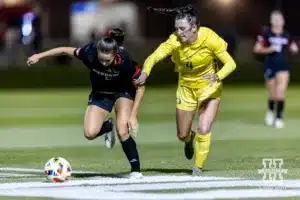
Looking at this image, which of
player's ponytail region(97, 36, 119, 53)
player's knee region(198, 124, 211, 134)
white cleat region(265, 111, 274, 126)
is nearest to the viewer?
player's ponytail region(97, 36, 119, 53)

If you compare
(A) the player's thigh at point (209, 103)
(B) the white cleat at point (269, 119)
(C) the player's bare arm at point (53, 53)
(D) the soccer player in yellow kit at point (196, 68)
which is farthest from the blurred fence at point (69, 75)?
(C) the player's bare arm at point (53, 53)

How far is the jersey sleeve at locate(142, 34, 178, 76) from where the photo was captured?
546 inches

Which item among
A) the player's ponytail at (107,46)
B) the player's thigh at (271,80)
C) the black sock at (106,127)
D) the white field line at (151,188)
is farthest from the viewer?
the player's thigh at (271,80)

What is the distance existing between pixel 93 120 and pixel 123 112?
44cm

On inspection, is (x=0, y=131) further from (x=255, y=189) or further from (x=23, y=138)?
(x=255, y=189)

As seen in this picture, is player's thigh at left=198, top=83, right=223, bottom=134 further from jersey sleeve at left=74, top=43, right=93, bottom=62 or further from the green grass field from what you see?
jersey sleeve at left=74, top=43, right=93, bottom=62

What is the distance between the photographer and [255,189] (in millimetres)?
12367

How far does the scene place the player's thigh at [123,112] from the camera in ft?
46.0

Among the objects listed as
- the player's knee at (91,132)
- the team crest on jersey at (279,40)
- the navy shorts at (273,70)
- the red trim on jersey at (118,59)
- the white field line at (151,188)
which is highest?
the red trim on jersey at (118,59)

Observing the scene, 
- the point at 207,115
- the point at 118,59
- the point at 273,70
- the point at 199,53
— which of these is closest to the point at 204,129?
the point at 207,115

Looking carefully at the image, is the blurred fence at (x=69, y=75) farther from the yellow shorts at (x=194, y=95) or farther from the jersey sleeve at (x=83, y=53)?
the jersey sleeve at (x=83, y=53)

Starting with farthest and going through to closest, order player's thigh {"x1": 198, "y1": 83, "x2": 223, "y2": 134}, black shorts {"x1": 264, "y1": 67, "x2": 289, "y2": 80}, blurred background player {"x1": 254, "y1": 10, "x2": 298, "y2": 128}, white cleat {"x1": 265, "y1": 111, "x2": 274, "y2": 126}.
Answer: white cleat {"x1": 265, "y1": 111, "x2": 274, "y2": 126}
black shorts {"x1": 264, "y1": 67, "x2": 289, "y2": 80}
blurred background player {"x1": 254, "y1": 10, "x2": 298, "y2": 128}
player's thigh {"x1": 198, "y1": 83, "x2": 223, "y2": 134}

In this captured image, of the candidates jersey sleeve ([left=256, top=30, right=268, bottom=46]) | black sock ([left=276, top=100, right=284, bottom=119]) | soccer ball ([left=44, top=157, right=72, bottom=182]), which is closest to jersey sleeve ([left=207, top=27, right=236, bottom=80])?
soccer ball ([left=44, top=157, right=72, bottom=182])

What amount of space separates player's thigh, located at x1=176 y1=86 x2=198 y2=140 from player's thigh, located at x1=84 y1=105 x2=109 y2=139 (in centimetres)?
111
